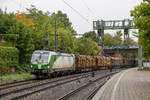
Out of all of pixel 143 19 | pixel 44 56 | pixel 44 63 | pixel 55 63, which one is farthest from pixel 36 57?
pixel 143 19

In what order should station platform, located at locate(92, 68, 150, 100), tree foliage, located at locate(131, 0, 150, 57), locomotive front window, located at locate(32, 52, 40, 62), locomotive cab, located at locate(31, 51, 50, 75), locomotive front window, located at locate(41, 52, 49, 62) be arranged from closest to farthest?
station platform, located at locate(92, 68, 150, 100) → tree foliage, located at locate(131, 0, 150, 57) → locomotive cab, located at locate(31, 51, 50, 75) → locomotive front window, located at locate(41, 52, 49, 62) → locomotive front window, located at locate(32, 52, 40, 62)

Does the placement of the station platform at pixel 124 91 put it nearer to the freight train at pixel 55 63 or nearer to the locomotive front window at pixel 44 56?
the freight train at pixel 55 63

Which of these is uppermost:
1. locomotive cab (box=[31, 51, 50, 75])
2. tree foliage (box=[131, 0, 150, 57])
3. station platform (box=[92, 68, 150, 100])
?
tree foliage (box=[131, 0, 150, 57])

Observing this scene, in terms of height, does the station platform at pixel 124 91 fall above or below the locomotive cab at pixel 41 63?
below

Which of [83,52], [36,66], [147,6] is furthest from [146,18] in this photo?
[83,52]

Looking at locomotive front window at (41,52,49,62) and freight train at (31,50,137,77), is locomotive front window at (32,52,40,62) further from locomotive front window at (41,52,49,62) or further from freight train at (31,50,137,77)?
locomotive front window at (41,52,49,62)

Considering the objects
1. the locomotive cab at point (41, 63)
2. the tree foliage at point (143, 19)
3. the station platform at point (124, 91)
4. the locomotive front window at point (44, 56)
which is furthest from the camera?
the locomotive front window at point (44, 56)

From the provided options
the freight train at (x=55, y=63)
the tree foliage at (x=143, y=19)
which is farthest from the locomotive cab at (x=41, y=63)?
the tree foliage at (x=143, y=19)

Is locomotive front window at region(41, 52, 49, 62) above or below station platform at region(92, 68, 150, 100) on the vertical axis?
above

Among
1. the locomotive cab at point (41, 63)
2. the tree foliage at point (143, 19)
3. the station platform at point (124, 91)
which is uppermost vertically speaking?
the tree foliage at point (143, 19)

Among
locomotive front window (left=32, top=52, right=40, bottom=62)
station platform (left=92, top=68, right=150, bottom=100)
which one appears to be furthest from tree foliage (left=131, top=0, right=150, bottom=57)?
locomotive front window (left=32, top=52, right=40, bottom=62)

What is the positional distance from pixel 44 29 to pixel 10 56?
50.4 ft

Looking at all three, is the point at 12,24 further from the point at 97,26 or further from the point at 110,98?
the point at 110,98

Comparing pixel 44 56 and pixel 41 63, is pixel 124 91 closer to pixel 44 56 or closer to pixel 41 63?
pixel 41 63
